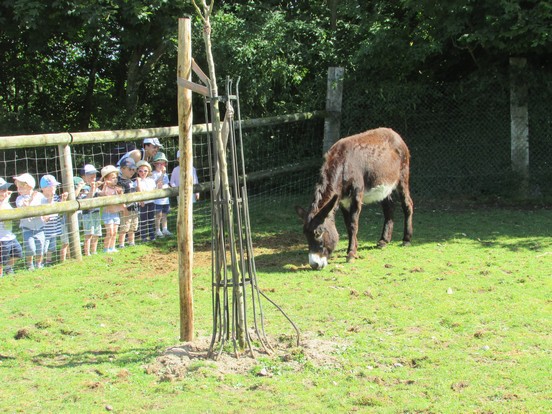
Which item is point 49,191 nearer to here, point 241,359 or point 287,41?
point 241,359

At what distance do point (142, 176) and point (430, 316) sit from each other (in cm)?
494

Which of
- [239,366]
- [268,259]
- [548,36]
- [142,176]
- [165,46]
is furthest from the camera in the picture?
[165,46]

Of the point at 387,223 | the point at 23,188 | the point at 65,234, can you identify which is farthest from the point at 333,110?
the point at 23,188

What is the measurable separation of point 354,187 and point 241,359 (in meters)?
4.04

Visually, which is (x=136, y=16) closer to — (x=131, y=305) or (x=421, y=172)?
(x=421, y=172)

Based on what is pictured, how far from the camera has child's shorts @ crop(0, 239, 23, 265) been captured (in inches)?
309

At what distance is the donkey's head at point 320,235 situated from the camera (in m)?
7.71

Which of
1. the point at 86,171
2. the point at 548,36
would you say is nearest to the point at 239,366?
the point at 86,171

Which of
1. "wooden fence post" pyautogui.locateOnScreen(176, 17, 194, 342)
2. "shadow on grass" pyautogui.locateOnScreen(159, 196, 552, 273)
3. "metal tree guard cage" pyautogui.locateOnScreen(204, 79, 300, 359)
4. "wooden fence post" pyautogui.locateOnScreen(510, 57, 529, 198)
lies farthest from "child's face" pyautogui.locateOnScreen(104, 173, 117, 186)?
"wooden fence post" pyautogui.locateOnScreen(510, 57, 529, 198)

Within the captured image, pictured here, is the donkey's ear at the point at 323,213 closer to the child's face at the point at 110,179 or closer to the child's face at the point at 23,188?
the child's face at the point at 110,179

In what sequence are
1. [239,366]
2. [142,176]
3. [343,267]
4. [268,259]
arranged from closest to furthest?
[239,366] < [343,267] < [268,259] < [142,176]

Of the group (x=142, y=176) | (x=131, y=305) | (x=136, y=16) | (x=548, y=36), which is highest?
(x=136, y=16)

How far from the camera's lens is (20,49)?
15.8 meters

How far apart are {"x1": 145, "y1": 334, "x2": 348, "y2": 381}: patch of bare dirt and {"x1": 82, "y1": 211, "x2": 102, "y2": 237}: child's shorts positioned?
4.02 meters
